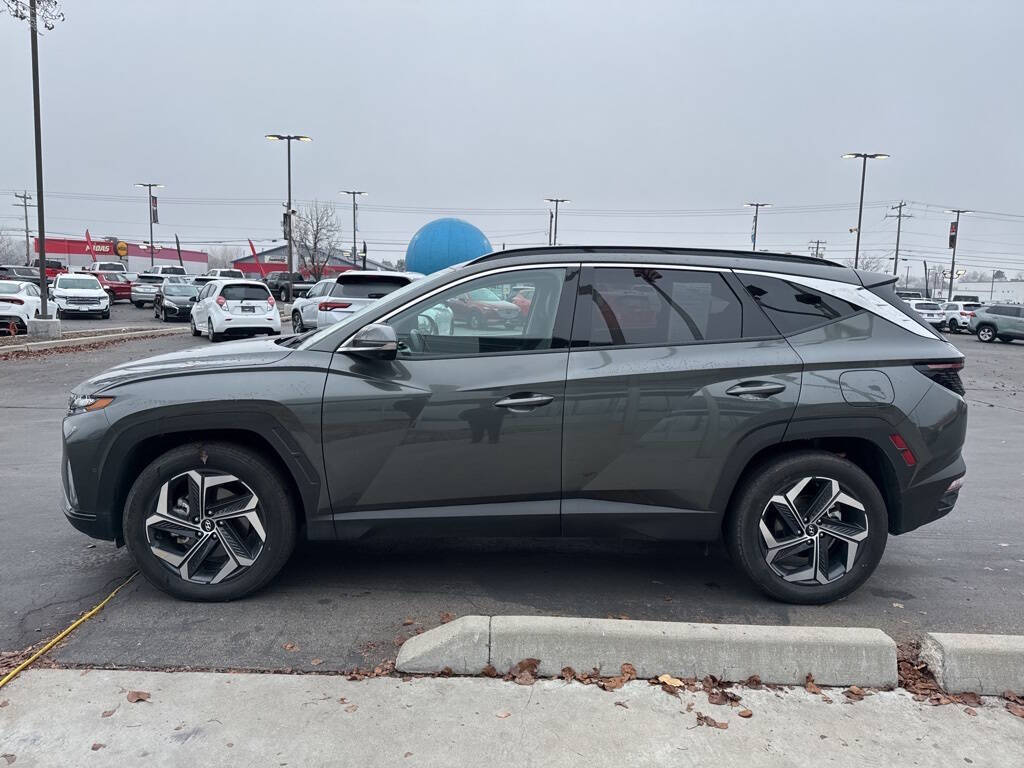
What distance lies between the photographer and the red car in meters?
39.6

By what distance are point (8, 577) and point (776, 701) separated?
160 inches

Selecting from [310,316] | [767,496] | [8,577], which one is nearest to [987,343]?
[310,316]

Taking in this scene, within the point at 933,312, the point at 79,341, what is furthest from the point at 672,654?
the point at 933,312

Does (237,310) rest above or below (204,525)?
above

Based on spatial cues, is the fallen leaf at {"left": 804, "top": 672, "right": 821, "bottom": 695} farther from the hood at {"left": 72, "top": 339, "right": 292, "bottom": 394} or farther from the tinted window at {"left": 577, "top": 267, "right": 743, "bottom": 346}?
the hood at {"left": 72, "top": 339, "right": 292, "bottom": 394}

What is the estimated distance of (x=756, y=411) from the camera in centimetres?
397

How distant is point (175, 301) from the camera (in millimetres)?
29484

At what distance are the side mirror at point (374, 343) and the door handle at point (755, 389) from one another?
5.55 ft

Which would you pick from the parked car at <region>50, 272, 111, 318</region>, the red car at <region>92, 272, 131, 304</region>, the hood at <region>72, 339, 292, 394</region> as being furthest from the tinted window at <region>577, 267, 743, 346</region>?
the red car at <region>92, 272, 131, 304</region>

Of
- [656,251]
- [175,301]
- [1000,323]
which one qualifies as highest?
[656,251]

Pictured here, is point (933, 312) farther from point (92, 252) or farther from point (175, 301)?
point (92, 252)

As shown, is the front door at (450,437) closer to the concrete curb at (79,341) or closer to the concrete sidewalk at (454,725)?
the concrete sidewalk at (454,725)

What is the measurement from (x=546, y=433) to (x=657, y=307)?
0.92 m

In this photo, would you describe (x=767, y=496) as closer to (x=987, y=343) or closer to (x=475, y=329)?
(x=475, y=329)
